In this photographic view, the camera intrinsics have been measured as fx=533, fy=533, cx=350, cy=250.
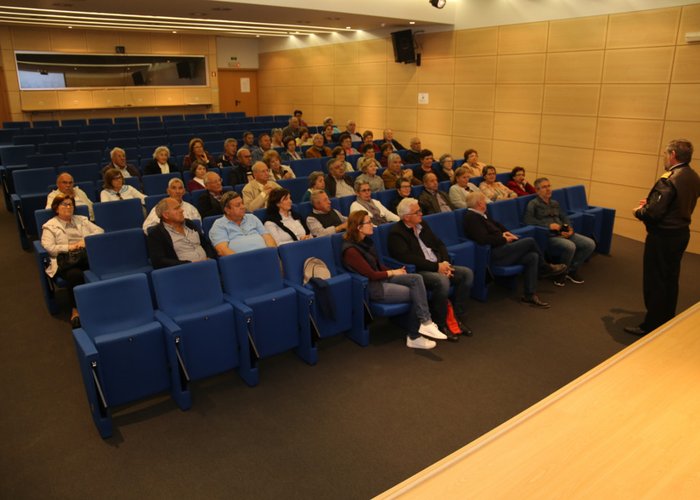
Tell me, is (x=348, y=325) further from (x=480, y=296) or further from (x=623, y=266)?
(x=623, y=266)

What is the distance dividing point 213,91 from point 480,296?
43.4 feet

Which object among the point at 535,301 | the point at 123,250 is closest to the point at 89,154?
the point at 123,250

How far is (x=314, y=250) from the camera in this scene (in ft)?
15.1

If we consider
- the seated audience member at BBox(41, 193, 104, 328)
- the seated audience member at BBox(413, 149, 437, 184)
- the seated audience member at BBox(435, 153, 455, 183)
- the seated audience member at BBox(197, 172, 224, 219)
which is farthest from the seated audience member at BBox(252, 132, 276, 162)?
the seated audience member at BBox(41, 193, 104, 328)

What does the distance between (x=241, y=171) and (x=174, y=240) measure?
2.81 meters

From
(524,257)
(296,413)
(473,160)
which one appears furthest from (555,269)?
(296,413)

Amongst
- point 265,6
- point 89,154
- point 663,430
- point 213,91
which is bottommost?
point 663,430

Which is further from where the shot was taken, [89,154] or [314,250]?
[89,154]

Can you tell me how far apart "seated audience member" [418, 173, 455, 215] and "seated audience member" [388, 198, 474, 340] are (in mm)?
1122

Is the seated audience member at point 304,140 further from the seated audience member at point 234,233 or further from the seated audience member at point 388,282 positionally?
the seated audience member at point 388,282

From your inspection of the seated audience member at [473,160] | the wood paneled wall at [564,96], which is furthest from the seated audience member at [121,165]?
the wood paneled wall at [564,96]

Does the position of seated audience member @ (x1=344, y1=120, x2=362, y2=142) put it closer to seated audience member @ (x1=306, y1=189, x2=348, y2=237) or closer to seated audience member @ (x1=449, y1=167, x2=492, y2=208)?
seated audience member @ (x1=449, y1=167, x2=492, y2=208)

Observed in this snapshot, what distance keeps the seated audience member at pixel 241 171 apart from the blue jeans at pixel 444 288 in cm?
338

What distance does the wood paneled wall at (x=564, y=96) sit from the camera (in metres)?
7.20
